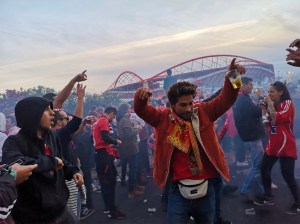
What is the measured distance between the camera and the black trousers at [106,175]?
5.68 meters

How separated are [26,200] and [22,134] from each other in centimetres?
51

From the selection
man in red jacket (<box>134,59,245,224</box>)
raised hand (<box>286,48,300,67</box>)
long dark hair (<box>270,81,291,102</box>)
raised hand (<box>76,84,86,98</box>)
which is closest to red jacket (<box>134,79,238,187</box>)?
man in red jacket (<box>134,59,245,224</box>)

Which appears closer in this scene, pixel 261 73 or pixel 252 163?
pixel 252 163

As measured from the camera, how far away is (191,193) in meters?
2.92

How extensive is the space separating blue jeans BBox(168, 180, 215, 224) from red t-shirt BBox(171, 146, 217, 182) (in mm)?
98

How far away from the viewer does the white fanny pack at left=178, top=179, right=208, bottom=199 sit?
115 inches

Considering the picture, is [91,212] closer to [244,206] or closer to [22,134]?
[244,206]

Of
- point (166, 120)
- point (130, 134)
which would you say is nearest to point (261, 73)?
point (130, 134)

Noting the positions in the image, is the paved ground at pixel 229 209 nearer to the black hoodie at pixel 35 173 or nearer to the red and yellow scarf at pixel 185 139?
the red and yellow scarf at pixel 185 139

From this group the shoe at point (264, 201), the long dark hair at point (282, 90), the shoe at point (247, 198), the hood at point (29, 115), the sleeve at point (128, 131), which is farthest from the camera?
the sleeve at point (128, 131)

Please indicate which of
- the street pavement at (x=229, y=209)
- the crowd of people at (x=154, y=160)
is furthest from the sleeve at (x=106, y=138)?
the crowd of people at (x=154, y=160)

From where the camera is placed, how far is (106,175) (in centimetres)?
577

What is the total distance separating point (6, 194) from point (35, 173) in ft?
1.67

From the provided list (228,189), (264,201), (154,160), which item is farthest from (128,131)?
(154,160)
